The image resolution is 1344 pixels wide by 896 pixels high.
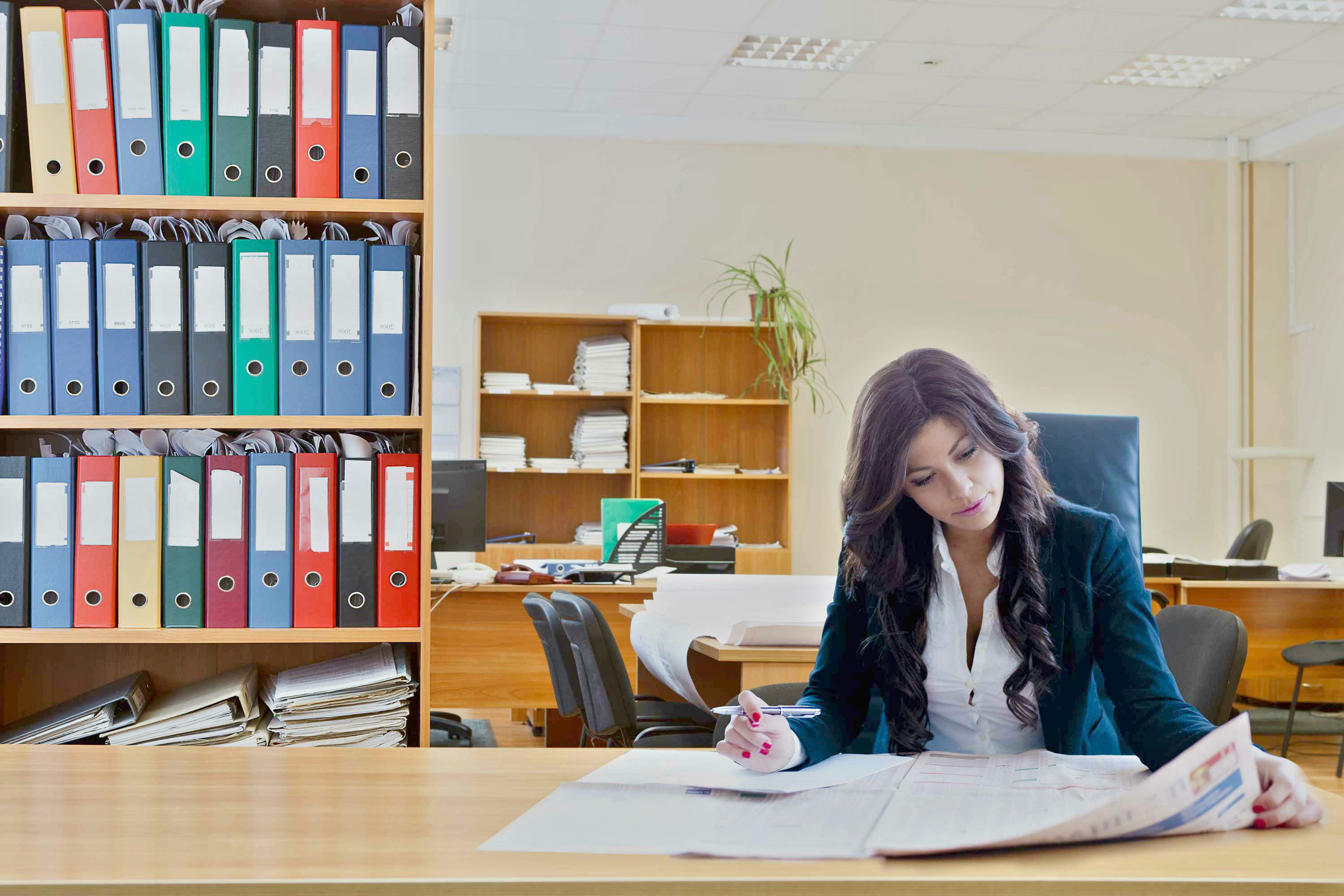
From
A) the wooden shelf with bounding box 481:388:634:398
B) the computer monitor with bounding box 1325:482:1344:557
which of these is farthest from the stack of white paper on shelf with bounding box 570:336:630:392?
the computer monitor with bounding box 1325:482:1344:557

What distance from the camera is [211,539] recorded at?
6.00 feet

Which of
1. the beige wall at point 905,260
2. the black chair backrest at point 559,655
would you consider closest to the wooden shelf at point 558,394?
the beige wall at point 905,260

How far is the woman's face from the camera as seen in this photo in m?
1.35

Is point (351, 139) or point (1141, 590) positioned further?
point (351, 139)

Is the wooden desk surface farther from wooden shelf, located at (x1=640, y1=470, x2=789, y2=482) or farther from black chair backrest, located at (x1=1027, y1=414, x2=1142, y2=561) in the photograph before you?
wooden shelf, located at (x1=640, y1=470, x2=789, y2=482)

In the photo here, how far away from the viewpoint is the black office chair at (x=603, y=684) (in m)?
2.71

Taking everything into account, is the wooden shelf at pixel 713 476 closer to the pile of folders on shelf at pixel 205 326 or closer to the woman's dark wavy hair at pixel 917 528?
the pile of folders on shelf at pixel 205 326

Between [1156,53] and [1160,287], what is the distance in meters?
1.76

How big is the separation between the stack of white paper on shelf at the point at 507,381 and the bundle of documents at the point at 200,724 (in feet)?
12.8

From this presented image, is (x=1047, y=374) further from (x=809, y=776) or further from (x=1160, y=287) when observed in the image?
(x=809, y=776)

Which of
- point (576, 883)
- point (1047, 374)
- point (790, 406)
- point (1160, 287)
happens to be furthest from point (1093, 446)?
point (1160, 287)

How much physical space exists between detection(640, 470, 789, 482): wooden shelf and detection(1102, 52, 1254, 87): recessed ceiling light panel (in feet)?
8.63

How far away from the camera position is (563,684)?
295cm

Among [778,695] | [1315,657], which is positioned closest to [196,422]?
[778,695]
